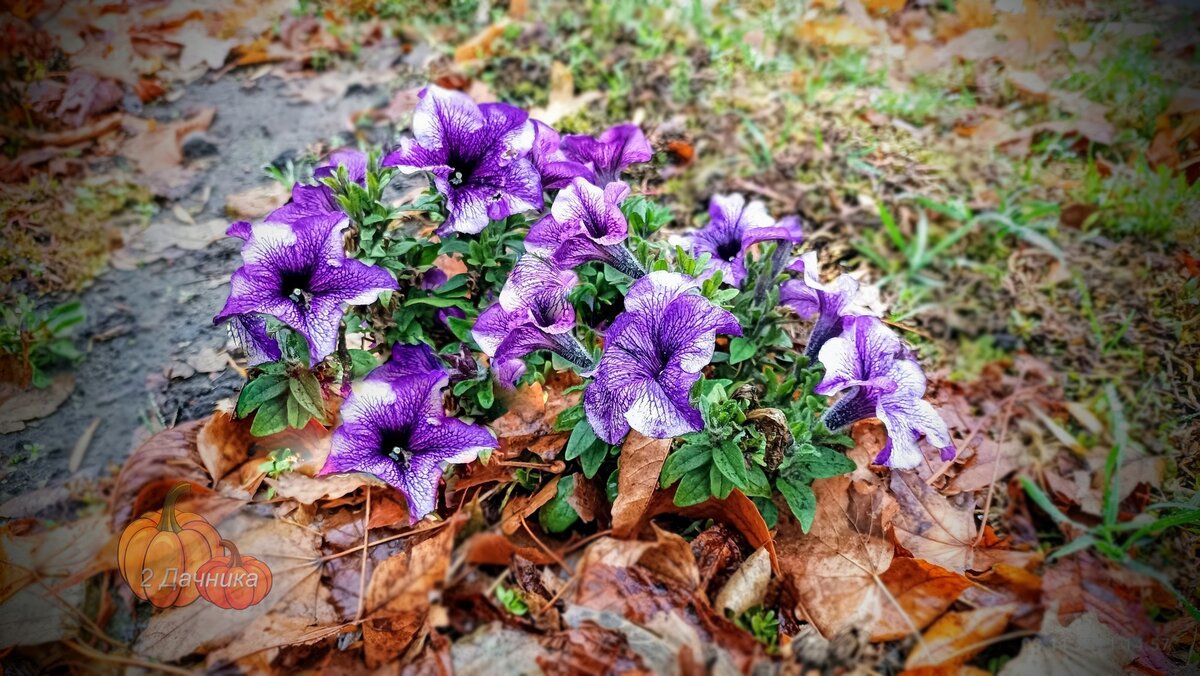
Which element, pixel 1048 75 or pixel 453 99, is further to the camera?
pixel 1048 75

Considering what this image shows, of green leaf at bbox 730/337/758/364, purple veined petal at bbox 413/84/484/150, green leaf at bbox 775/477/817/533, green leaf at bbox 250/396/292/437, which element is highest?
purple veined petal at bbox 413/84/484/150

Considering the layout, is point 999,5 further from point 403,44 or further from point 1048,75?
point 403,44

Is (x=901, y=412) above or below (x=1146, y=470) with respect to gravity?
above

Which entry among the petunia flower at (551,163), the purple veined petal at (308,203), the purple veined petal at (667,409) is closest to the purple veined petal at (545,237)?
the petunia flower at (551,163)

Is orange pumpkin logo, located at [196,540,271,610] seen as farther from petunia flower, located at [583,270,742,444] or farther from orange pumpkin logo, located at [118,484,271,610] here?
petunia flower, located at [583,270,742,444]

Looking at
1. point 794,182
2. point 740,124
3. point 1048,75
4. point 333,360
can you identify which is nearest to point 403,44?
point 740,124

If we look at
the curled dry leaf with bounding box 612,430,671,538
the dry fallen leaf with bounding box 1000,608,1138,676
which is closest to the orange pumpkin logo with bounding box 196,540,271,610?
the curled dry leaf with bounding box 612,430,671,538
